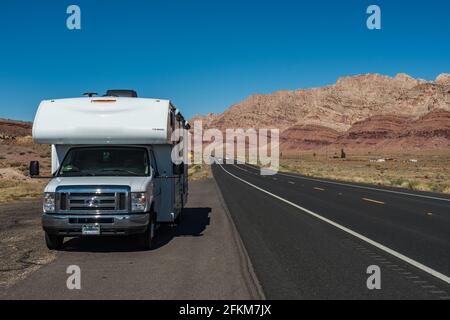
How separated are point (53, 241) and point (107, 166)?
1844mm

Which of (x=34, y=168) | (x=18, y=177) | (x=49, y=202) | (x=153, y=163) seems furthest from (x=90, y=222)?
(x=18, y=177)

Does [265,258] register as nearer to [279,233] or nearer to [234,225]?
[279,233]

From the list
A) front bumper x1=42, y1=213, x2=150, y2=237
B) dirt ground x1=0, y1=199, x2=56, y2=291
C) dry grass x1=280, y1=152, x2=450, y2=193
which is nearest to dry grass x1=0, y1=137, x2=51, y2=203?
dirt ground x1=0, y1=199, x2=56, y2=291

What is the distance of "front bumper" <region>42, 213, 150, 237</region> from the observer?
375 inches

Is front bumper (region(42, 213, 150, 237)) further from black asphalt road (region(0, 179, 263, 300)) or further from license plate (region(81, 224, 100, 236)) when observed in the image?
black asphalt road (region(0, 179, 263, 300))

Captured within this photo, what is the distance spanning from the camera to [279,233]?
12.3 metres

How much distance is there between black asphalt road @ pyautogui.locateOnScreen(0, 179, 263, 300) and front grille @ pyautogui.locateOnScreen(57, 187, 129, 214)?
2.83ft

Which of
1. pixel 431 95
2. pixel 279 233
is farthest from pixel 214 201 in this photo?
pixel 431 95

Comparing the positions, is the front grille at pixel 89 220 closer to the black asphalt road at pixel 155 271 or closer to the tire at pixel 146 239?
the black asphalt road at pixel 155 271

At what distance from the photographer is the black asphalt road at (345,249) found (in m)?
7.07

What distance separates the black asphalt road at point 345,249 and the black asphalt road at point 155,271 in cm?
41

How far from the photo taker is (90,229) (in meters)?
9.53
